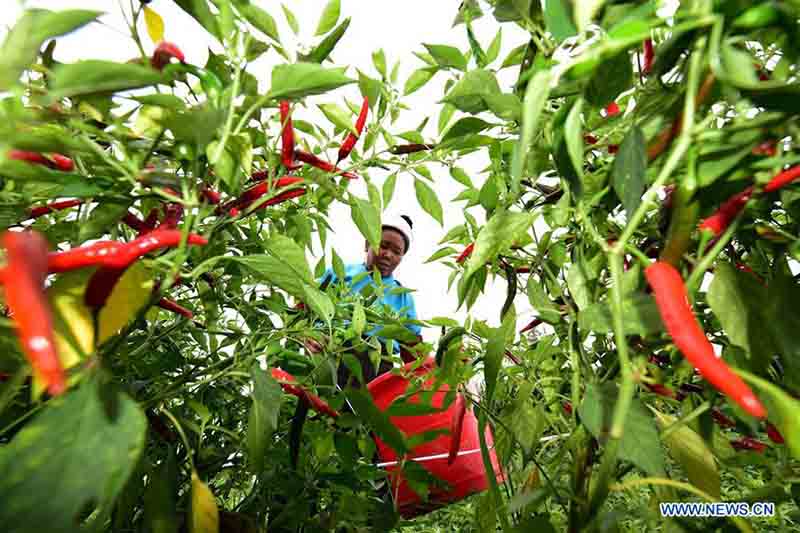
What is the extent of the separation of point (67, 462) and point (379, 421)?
307mm

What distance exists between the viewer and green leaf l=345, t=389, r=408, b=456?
474 mm

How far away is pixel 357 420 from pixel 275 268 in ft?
0.95

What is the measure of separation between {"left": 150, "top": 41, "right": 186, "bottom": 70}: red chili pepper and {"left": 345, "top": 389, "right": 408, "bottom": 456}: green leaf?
12.0 inches

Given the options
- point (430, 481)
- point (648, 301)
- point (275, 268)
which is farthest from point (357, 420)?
point (648, 301)

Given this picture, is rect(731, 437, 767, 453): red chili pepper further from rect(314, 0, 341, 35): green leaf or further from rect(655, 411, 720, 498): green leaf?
rect(314, 0, 341, 35): green leaf

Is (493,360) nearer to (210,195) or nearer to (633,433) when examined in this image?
(633,433)

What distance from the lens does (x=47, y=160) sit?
369 mm

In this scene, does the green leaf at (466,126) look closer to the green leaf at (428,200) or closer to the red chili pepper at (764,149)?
the red chili pepper at (764,149)

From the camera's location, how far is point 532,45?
0.42 m

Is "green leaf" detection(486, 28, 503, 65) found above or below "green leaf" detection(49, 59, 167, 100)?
above

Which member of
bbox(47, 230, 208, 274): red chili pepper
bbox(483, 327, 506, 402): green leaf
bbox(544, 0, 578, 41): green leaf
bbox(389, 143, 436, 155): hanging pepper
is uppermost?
bbox(544, 0, 578, 41): green leaf

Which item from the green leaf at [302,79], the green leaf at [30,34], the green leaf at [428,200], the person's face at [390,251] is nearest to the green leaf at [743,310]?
the green leaf at [302,79]

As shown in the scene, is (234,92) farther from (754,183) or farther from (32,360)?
(754,183)

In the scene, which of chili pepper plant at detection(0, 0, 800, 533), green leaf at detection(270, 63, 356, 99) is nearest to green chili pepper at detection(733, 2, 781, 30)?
chili pepper plant at detection(0, 0, 800, 533)
